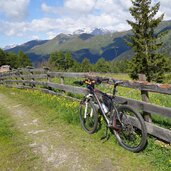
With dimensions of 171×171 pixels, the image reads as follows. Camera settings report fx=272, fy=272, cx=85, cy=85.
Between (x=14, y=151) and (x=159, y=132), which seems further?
(x=14, y=151)

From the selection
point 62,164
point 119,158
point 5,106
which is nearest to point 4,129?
point 62,164

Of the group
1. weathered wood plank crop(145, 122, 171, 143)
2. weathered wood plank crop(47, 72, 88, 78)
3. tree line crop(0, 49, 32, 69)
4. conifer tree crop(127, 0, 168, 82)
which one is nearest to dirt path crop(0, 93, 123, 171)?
weathered wood plank crop(145, 122, 171, 143)

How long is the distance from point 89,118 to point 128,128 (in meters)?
1.83

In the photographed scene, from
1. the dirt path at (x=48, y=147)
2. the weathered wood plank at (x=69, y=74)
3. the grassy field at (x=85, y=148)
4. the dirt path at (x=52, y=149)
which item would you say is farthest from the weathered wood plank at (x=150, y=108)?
the weathered wood plank at (x=69, y=74)

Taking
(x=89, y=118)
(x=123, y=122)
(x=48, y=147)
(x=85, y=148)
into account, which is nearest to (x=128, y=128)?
(x=123, y=122)

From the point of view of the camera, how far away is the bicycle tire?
7.69 metres

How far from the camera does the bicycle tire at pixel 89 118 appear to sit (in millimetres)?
7688

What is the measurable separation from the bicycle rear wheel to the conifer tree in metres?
27.8

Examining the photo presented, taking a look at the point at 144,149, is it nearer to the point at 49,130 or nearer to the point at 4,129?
the point at 49,130

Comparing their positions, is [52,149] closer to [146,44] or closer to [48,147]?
[48,147]

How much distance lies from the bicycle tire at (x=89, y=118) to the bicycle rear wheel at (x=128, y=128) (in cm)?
100

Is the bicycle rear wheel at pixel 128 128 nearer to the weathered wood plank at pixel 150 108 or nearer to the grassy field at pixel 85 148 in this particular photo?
the grassy field at pixel 85 148

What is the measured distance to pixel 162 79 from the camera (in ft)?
110

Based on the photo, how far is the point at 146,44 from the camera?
35.3 metres
